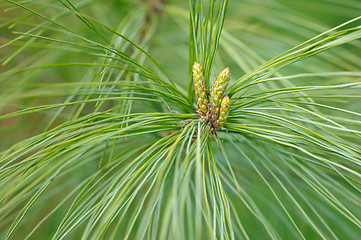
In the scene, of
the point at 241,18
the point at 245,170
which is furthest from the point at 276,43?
the point at 245,170

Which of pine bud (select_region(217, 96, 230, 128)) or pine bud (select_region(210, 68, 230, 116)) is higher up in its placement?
pine bud (select_region(210, 68, 230, 116))

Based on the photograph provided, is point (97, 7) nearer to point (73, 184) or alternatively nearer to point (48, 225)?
point (73, 184)

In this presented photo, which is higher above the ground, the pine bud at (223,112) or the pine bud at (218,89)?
the pine bud at (218,89)
